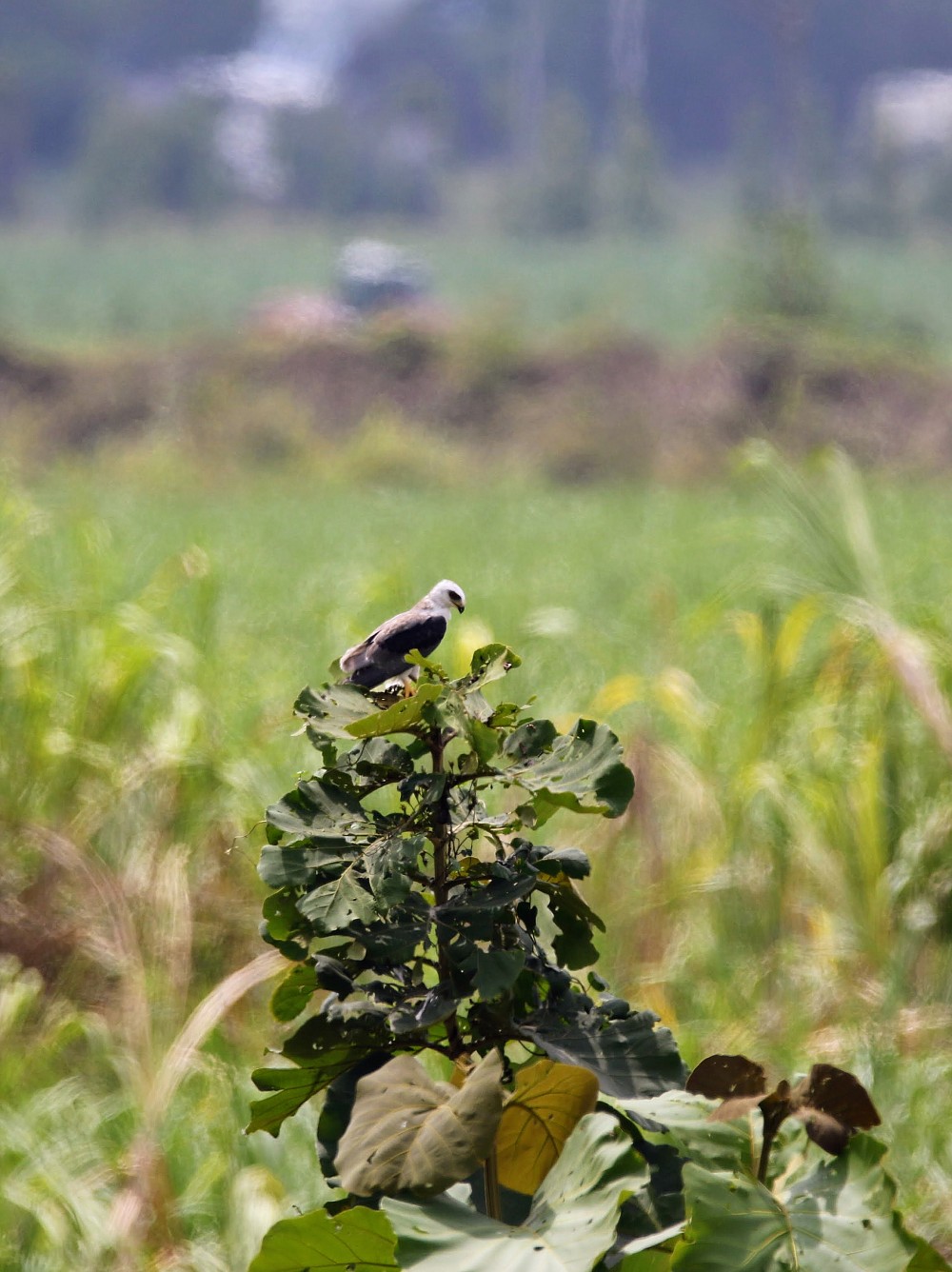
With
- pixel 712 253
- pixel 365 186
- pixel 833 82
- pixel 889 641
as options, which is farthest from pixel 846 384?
pixel 833 82

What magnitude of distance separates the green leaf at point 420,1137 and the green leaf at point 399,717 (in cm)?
21

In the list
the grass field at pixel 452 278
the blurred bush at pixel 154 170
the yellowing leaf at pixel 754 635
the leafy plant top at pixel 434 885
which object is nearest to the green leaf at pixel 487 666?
the leafy plant top at pixel 434 885

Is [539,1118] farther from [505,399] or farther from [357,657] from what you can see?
[505,399]

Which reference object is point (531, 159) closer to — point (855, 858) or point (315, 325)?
point (315, 325)

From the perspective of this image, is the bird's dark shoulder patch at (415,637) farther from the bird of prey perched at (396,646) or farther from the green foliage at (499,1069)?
the green foliage at (499,1069)

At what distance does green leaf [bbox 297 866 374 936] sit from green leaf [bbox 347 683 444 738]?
87 mm

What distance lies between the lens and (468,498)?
1841cm

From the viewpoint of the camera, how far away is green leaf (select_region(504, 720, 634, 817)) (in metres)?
0.97

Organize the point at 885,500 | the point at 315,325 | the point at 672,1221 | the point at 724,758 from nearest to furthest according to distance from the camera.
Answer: the point at 672,1221 < the point at 724,758 < the point at 885,500 < the point at 315,325

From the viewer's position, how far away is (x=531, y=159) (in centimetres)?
4572

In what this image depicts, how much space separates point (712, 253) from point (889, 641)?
34.8 meters

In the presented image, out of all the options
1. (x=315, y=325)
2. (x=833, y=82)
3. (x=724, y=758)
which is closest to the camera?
(x=724, y=758)

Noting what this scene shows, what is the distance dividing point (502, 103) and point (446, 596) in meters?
54.9

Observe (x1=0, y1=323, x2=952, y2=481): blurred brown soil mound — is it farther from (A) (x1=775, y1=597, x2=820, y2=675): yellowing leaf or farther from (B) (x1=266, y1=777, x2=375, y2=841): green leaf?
(B) (x1=266, y1=777, x2=375, y2=841): green leaf
